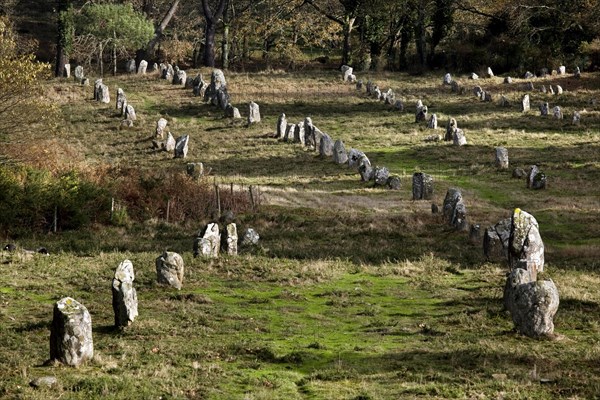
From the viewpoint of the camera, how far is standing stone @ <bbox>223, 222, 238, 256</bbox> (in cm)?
2772

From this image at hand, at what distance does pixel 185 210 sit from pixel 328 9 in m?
53.1

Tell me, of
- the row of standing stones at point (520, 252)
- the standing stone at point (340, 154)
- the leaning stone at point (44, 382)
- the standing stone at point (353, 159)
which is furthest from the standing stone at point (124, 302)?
the standing stone at point (340, 154)

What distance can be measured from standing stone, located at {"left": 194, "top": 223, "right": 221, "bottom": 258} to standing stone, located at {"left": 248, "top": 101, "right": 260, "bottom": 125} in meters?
25.5

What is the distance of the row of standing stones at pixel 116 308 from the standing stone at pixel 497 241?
749 cm

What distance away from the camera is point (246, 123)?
173 ft

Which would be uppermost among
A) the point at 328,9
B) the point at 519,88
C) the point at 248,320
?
the point at 328,9

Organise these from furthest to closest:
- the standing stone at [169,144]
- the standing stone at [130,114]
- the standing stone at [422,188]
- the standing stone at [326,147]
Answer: the standing stone at [130,114]
the standing stone at [169,144]
the standing stone at [326,147]
the standing stone at [422,188]

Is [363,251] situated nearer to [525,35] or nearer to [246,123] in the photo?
[246,123]

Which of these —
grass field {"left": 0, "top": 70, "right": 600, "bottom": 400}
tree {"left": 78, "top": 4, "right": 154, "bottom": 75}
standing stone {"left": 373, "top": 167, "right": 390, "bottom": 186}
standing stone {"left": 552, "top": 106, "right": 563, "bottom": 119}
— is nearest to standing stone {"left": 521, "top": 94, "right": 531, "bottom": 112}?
standing stone {"left": 552, "top": 106, "right": 563, "bottom": 119}

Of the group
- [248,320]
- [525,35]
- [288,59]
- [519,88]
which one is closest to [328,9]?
[288,59]

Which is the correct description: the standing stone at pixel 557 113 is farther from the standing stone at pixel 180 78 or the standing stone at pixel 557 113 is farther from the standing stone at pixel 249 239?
the standing stone at pixel 249 239

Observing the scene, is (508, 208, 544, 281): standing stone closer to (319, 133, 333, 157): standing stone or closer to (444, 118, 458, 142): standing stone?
(319, 133, 333, 157): standing stone

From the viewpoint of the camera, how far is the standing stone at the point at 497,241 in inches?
1061

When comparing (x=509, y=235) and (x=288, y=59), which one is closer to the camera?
(x=509, y=235)
